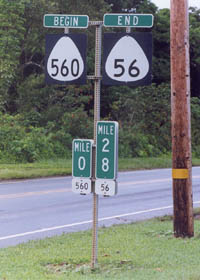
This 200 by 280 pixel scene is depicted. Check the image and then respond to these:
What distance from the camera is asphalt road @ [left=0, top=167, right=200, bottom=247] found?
40.0 feet

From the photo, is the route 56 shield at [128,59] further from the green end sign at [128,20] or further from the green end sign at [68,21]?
the green end sign at [68,21]

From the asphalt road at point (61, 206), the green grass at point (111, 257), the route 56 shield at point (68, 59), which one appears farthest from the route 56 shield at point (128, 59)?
the asphalt road at point (61, 206)

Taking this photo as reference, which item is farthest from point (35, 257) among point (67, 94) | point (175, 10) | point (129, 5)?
point (129, 5)

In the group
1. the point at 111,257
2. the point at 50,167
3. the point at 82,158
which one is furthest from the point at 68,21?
the point at 50,167

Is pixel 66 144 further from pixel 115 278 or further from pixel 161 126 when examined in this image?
pixel 115 278

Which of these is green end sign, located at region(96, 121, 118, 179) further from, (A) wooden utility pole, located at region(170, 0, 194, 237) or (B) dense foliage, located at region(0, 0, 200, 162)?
(B) dense foliage, located at region(0, 0, 200, 162)

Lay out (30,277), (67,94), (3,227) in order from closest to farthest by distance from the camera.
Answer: (30,277), (3,227), (67,94)

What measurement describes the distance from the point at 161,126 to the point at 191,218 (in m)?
29.9

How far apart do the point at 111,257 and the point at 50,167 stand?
18365 millimetres

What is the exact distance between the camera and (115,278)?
7520 millimetres

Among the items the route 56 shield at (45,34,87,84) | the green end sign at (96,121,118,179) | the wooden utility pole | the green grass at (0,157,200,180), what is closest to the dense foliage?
the green grass at (0,157,200,180)

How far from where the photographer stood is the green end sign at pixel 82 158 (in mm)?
7906

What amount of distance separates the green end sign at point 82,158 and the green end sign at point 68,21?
62.5 inches

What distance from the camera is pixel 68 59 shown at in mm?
8266
